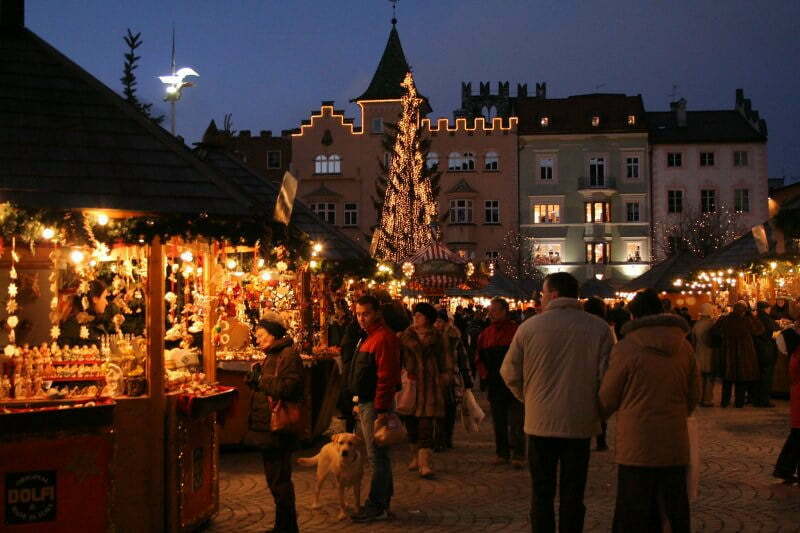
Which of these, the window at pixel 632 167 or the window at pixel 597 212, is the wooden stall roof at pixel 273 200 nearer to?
the window at pixel 597 212

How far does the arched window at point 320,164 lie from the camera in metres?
58.6

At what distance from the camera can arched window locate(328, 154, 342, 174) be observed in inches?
2309

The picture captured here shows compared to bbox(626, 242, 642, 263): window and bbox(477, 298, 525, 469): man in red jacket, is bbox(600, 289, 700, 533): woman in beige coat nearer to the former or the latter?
bbox(477, 298, 525, 469): man in red jacket

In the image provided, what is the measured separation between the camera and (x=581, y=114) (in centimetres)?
5956

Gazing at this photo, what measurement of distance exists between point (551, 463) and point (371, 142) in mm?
52929

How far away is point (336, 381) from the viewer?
→ 14.1 meters

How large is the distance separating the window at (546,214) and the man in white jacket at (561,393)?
5333 cm

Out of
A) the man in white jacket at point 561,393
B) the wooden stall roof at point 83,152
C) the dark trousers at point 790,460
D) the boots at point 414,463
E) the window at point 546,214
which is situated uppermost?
the window at point 546,214

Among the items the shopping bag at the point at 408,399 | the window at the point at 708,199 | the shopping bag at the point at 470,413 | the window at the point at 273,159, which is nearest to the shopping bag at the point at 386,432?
the shopping bag at the point at 408,399

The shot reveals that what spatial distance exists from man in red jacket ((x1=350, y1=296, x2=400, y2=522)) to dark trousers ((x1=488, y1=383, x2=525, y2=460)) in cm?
271

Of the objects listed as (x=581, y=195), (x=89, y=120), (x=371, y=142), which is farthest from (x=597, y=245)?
(x=89, y=120)

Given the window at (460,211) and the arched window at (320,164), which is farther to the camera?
the window at (460,211)

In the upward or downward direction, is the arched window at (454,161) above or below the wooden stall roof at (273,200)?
above

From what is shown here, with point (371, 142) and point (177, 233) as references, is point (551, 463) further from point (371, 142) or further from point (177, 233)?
point (371, 142)
